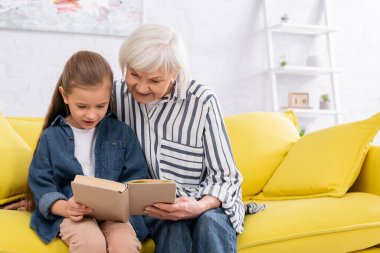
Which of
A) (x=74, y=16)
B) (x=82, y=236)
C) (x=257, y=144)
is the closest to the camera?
(x=82, y=236)

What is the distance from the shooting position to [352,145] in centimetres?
216

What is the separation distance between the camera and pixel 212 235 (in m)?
1.60

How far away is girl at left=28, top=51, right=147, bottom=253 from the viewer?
1554mm

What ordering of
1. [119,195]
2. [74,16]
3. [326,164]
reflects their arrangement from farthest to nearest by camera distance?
1. [74,16]
2. [326,164]
3. [119,195]

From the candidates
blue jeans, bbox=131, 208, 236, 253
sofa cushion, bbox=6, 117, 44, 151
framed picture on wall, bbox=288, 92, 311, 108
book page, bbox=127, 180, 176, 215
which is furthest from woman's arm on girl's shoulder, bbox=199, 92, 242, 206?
framed picture on wall, bbox=288, 92, 311, 108

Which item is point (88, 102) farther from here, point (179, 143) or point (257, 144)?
point (257, 144)

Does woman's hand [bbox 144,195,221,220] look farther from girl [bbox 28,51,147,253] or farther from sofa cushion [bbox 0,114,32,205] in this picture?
sofa cushion [bbox 0,114,32,205]

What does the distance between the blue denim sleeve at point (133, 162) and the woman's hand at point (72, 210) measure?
0.86ft

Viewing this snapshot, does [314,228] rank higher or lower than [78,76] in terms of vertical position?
lower

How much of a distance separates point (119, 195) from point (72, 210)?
0.22m

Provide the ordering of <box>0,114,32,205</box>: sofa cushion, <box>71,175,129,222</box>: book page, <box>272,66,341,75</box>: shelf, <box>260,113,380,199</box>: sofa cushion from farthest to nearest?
<box>272,66,341,75</box>: shelf → <box>260,113,380,199</box>: sofa cushion → <box>0,114,32,205</box>: sofa cushion → <box>71,175,129,222</box>: book page

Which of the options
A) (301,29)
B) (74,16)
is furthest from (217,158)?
(301,29)

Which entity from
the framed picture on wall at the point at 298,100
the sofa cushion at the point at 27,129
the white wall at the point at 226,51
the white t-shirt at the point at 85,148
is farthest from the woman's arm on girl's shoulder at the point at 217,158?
the framed picture on wall at the point at 298,100

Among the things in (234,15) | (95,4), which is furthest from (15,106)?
(234,15)
